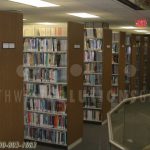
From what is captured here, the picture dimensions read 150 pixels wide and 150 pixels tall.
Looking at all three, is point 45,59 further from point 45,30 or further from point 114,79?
point 114,79

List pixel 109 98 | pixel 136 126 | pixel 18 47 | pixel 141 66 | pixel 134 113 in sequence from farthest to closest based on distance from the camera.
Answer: pixel 141 66, pixel 134 113, pixel 109 98, pixel 136 126, pixel 18 47

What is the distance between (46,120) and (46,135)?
0.32 meters

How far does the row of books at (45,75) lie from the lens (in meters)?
6.43

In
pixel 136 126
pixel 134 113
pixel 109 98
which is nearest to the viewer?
pixel 136 126

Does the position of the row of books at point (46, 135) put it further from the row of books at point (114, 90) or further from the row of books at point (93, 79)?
the row of books at point (114, 90)

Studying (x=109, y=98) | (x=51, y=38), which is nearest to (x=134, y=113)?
(x=109, y=98)

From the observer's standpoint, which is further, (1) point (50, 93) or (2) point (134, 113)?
(2) point (134, 113)

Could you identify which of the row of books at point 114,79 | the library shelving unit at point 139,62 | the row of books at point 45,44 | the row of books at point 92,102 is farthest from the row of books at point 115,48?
the library shelving unit at point 139,62

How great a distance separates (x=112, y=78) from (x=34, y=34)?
133 inches

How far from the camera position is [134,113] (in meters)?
9.29

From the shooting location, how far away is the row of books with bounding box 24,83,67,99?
6.44m

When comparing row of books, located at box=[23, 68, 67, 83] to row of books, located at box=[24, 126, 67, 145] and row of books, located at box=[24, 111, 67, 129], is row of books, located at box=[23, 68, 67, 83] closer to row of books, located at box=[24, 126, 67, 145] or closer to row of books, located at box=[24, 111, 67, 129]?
row of books, located at box=[24, 111, 67, 129]

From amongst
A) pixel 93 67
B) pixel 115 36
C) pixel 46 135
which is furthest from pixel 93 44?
pixel 46 135

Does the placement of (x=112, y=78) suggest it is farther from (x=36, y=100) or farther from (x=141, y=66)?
(x=141, y=66)
